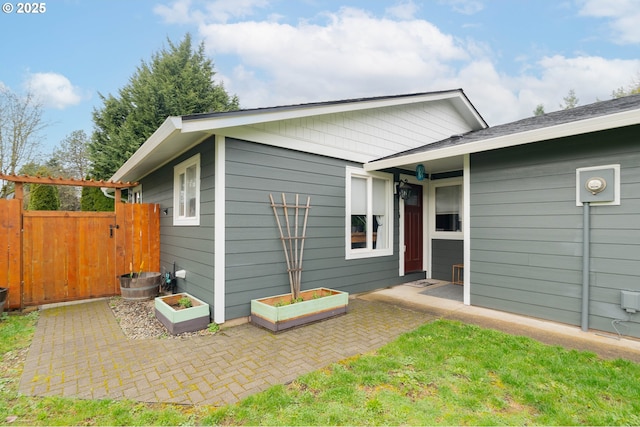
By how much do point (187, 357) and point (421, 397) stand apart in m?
2.21

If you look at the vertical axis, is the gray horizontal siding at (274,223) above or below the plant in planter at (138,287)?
above

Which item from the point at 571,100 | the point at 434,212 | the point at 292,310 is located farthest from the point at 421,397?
the point at 571,100

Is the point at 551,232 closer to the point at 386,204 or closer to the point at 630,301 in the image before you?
the point at 630,301

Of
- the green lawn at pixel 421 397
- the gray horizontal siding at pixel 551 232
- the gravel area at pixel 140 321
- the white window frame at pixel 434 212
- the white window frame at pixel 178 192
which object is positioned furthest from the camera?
the white window frame at pixel 434 212

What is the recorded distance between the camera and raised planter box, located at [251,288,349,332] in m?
3.75

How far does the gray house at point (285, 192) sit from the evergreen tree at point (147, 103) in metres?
7.50

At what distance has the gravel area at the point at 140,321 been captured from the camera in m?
3.69

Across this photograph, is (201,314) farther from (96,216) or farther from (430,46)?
(430,46)

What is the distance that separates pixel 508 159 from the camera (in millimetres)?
4293

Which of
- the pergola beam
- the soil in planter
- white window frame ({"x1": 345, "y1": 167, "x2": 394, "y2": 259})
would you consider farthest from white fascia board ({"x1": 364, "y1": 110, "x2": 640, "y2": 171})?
the pergola beam

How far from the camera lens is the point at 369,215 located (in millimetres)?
5801

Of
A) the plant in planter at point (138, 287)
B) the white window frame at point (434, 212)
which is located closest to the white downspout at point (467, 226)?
the white window frame at point (434, 212)

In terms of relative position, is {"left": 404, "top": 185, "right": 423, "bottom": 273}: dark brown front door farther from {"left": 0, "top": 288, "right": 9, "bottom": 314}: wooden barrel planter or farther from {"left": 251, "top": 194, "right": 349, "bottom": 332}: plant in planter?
{"left": 0, "top": 288, "right": 9, "bottom": 314}: wooden barrel planter

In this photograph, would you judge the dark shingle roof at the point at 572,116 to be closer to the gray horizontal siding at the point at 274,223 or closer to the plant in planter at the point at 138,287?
the gray horizontal siding at the point at 274,223
